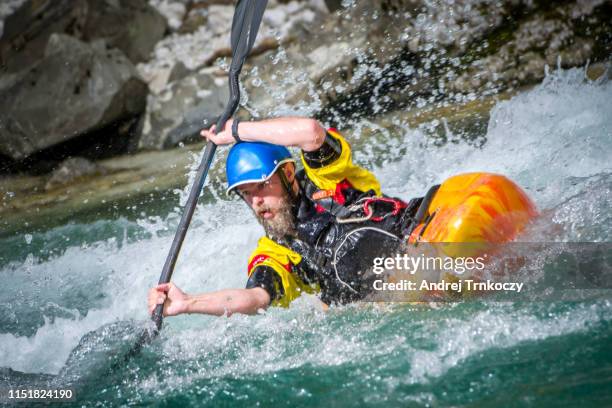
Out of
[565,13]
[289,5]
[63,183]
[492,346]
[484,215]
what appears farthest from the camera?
[289,5]

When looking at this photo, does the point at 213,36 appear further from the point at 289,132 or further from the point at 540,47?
the point at 289,132

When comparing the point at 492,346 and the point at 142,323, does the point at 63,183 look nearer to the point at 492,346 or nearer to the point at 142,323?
the point at 142,323

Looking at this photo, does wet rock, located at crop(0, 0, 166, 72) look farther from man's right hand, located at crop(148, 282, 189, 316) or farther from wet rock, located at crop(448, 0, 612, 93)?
man's right hand, located at crop(148, 282, 189, 316)

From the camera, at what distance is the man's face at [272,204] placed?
12.0ft

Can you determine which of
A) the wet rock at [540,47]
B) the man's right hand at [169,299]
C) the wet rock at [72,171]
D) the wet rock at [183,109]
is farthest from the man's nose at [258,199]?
the wet rock at [72,171]

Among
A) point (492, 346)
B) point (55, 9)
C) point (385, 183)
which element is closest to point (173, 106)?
point (55, 9)

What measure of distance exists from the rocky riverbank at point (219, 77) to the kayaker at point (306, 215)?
134 inches

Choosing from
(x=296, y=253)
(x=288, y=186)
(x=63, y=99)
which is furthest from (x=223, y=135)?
(x=63, y=99)

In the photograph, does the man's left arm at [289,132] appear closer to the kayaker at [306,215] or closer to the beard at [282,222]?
the kayaker at [306,215]

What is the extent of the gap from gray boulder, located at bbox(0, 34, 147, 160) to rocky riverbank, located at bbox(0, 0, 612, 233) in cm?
2

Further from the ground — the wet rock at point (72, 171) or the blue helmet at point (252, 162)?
the blue helmet at point (252, 162)

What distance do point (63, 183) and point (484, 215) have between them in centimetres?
720

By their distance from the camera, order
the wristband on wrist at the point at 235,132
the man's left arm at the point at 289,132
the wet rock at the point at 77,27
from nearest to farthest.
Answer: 1. the man's left arm at the point at 289,132
2. the wristband on wrist at the point at 235,132
3. the wet rock at the point at 77,27

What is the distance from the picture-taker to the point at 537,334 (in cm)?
314
